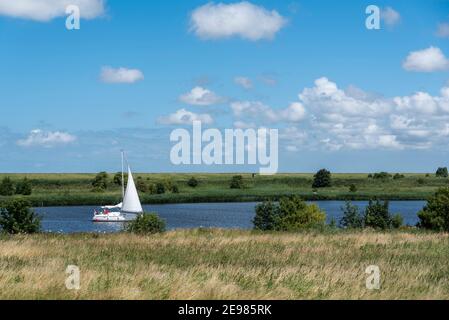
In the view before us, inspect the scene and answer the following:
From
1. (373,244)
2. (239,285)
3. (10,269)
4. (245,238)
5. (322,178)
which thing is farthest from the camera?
(322,178)

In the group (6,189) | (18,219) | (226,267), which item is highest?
(6,189)

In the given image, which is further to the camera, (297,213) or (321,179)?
(321,179)

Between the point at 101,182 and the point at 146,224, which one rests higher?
the point at 101,182

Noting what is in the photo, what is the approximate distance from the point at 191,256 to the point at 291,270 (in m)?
4.37

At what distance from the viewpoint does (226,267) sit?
15797 mm

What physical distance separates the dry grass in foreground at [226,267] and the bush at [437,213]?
12.4 meters

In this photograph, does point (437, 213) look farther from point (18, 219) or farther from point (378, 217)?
point (18, 219)

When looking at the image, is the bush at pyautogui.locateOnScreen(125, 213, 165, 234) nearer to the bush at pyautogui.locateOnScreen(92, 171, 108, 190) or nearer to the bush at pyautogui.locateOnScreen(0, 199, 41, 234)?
the bush at pyautogui.locateOnScreen(0, 199, 41, 234)

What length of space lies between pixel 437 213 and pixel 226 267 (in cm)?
2519

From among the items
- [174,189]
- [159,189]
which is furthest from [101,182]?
[174,189]

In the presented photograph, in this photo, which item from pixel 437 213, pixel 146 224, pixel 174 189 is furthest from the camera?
pixel 174 189

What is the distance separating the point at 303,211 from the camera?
45.0 m
